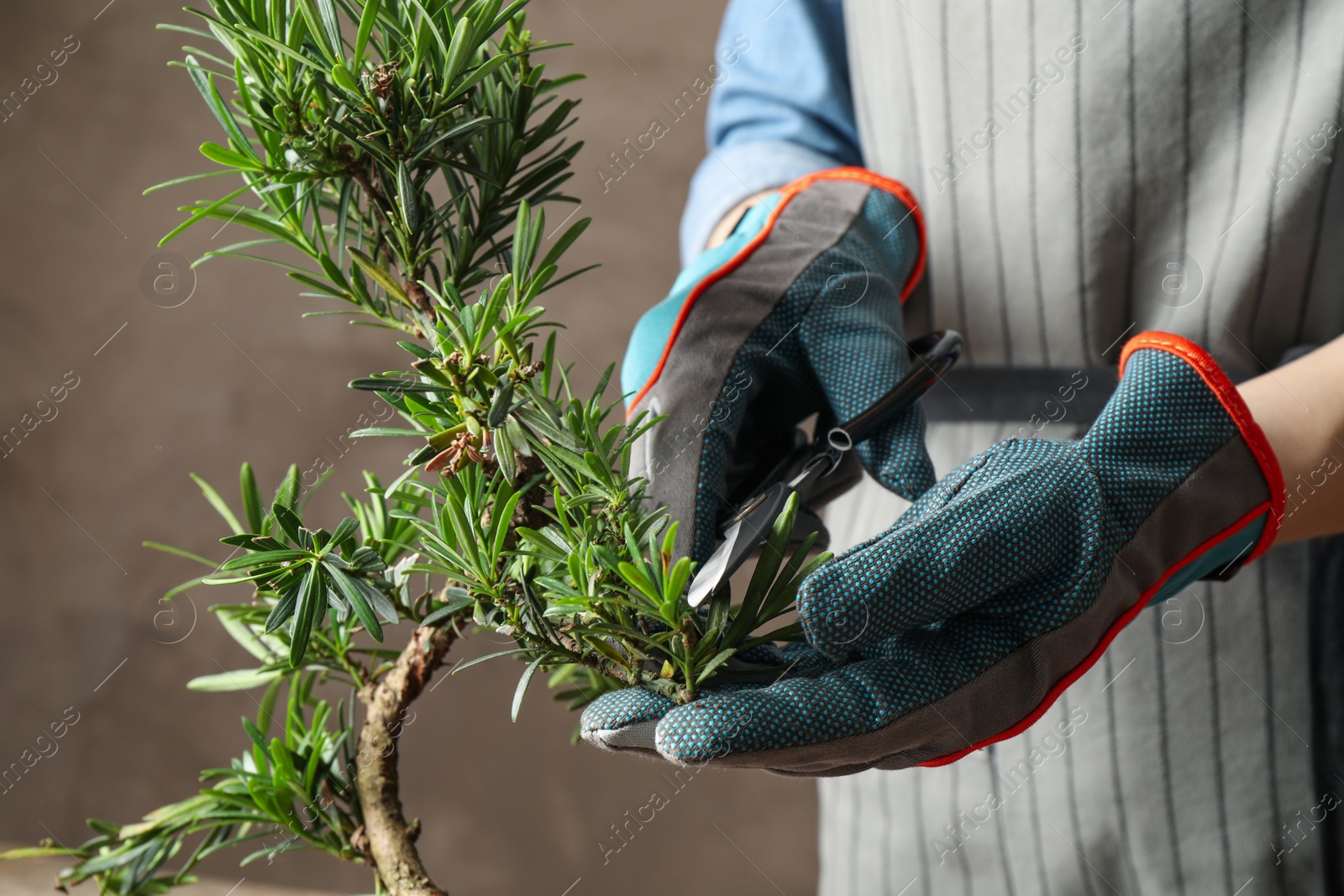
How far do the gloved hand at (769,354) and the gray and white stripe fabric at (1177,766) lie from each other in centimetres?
20

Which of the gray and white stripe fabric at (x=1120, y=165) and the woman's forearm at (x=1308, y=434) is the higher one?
the gray and white stripe fabric at (x=1120, y=165)

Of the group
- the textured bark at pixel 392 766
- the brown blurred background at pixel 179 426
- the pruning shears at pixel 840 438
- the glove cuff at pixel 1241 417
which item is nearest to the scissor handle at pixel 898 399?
the pruning shears at pixel 840 438

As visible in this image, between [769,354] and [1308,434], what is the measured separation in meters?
0.33

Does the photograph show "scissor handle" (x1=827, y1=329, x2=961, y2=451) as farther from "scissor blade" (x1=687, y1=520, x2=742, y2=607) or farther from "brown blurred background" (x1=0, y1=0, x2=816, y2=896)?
"brown blurred background" (x1=0, y1=0, x2=816, y2=896)

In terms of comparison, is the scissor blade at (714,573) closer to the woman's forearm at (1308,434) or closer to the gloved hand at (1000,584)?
the gloved hand at (1000,584)

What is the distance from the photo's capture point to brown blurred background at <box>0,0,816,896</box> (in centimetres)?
148

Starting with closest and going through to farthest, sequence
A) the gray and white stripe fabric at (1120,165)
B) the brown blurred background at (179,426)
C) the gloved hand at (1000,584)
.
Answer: the gloved hand at (1000,584) → the gray and white stripe fabric at (1120,165) → the brown blurred background at (179,426)

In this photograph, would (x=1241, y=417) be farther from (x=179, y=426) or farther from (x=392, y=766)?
(x=179, y=426)

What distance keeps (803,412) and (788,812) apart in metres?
1.18

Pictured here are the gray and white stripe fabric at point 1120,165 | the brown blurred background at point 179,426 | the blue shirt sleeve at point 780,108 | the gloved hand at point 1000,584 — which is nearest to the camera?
the gloved hand at point 1000,584

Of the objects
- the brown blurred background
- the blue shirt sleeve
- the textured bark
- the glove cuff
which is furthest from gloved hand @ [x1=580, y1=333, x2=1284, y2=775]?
the brown blurred background

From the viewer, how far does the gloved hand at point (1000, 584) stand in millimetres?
440

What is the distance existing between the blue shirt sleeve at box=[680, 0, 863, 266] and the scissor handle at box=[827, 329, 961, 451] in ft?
0.95

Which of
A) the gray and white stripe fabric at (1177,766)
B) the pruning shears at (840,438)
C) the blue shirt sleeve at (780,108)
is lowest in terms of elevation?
the gray and white stripe fabric at (1177,766)
